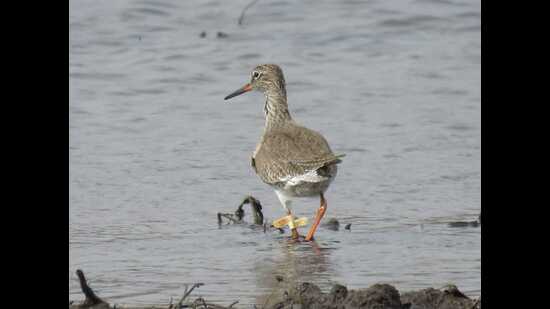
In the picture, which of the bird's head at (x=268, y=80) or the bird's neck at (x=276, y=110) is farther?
the bird's head at (x=268, y=80)

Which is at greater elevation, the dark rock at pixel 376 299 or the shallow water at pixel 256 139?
the shallow water at pixel 256 139

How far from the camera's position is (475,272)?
25.6ft

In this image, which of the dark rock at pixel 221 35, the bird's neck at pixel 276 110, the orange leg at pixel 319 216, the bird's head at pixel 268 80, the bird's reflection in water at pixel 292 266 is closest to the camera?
the bird's reflection in water at pixel 292 266

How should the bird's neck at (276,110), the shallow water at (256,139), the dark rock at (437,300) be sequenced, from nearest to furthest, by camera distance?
the dark rock at (437,300), the shallow water at (256,139), the bird's neck at (276,110)

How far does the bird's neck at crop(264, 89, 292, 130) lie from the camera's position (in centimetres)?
1018

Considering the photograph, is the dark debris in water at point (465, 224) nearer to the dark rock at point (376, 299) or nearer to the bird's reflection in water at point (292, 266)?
the bird's reflection in water at point (292, 266)

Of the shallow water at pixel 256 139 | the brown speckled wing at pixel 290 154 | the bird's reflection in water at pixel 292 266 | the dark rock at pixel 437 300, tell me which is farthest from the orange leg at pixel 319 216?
the dark rock at pixel 437 300

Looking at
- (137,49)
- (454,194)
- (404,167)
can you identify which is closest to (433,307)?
(454,194)

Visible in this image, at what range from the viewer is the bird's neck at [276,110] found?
33.4 feet

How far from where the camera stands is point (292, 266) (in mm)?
8188

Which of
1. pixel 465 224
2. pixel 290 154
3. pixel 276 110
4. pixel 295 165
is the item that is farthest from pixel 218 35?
pixel 465 224

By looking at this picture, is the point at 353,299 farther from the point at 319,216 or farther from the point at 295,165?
the point at 319,216

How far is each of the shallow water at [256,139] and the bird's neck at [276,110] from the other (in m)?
0.67

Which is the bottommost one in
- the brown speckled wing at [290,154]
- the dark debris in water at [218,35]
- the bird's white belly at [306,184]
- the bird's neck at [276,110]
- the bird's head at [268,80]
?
the bird's white belly at [306,184]
